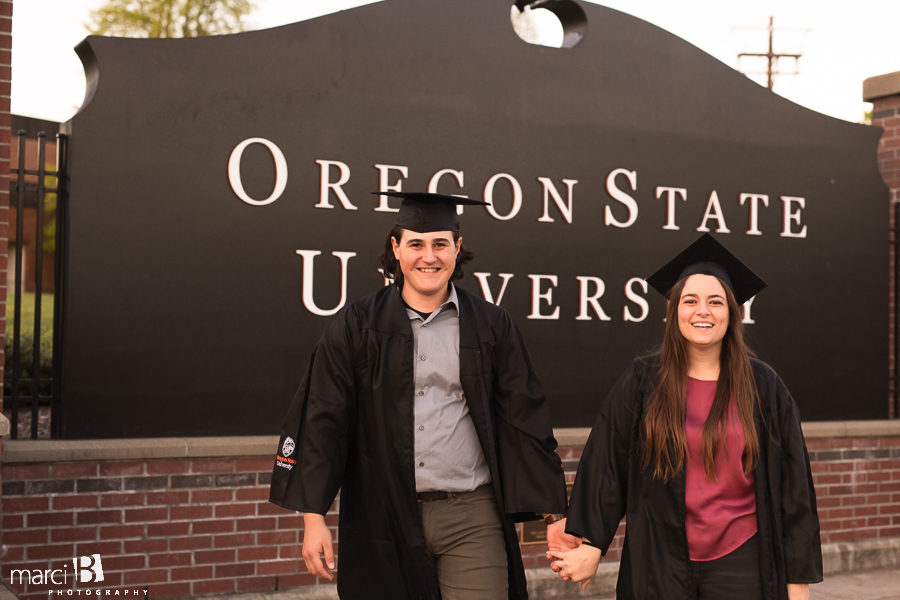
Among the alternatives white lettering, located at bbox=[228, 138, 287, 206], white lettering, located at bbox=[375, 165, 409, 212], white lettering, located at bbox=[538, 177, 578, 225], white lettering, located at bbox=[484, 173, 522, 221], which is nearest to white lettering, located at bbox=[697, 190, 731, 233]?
white lettering, located at bbox=[538, 177, 578, 225]

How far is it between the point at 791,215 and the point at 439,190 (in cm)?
257

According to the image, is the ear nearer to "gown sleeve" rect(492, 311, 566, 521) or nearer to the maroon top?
"gown sleeve" rect(492, 311, 566, 521)

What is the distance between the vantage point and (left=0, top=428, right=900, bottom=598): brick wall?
4820mm

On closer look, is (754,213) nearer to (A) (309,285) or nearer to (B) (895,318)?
(B) (895,318)

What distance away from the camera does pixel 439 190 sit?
5.88 meters

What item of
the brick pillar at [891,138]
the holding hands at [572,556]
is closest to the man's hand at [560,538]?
the holding hands at [572,556]

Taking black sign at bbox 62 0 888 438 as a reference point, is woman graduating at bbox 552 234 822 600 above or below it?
below

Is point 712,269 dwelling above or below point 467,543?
above

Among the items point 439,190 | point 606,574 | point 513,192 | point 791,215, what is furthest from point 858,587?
point 439,190

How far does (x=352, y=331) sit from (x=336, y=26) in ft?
9.34

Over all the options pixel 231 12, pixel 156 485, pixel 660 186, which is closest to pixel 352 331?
pixel 156 485

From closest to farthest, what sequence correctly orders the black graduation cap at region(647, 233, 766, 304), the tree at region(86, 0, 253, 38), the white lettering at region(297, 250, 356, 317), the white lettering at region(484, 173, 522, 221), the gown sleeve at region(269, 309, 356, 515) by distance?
the gown sleeve at region(269, 309, 356, 515) < the black graduation cap at region(647, 233, 766, 304) < the white lettering at region(297, 250, 356, 317) < the white lettering at region(484, 173, 522, 221) < the tree at region(86, 0, 253, 38)

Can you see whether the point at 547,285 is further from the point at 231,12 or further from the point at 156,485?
the point at 231,12

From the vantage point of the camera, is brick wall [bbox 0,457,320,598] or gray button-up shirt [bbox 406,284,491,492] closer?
gray button-up shirt [bbox 406,284,491,492]
